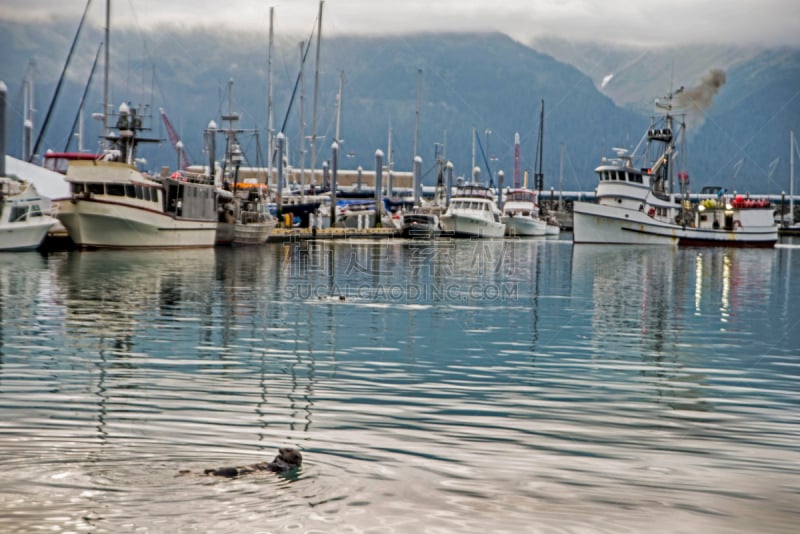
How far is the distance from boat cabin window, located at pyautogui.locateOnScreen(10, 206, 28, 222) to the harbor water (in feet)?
69.9

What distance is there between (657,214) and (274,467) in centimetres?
9121

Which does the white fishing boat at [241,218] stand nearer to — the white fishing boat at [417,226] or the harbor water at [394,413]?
the white fishing boat at [417,226]

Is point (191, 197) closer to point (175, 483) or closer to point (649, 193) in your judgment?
point (649, 193)

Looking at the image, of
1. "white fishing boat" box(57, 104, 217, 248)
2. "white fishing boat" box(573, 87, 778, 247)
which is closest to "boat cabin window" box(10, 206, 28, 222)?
"white fishing boat" box(57, 104, 217, 248)

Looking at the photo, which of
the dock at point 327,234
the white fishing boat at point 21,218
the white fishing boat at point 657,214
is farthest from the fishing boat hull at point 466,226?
the white fishing boat at point 21,218

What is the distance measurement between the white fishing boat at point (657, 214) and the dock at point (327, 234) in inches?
720

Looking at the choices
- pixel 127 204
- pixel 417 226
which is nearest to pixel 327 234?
pixel 417 226

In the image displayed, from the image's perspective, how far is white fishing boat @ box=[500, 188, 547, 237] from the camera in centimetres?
12938

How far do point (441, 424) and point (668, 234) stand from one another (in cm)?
8694

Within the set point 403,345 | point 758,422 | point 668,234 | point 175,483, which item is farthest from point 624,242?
point 175,483

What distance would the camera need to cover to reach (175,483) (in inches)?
447

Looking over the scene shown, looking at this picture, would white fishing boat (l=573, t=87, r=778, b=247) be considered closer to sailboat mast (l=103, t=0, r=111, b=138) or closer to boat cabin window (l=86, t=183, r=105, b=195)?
sailboat mast (l=103, t=0, r=111, b=138)

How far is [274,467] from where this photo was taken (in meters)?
11.8

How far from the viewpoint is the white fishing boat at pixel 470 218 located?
106m
